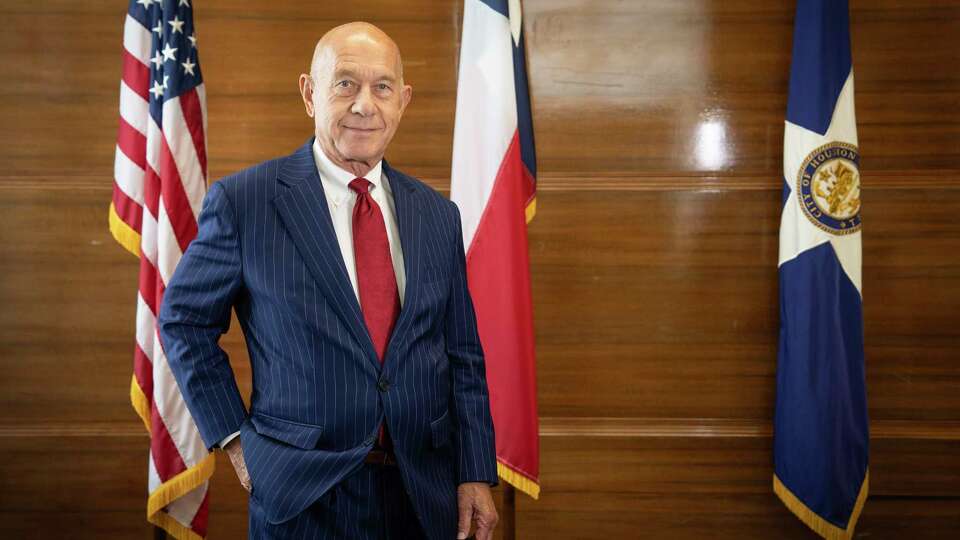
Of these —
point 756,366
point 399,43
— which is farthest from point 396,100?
point 756,366

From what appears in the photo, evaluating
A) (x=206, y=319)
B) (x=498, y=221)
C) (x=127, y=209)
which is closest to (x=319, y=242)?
(x=206, y=319)

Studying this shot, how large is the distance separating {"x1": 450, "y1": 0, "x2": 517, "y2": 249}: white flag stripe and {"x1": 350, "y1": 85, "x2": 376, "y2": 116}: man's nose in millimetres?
878

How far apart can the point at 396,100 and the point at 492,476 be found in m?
0.82

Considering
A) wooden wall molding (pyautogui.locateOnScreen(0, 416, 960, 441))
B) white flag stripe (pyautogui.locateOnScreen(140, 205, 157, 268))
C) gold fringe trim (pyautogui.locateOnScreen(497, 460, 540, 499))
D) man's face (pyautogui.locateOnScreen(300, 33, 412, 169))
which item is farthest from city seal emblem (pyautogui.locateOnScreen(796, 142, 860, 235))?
white flag stripe (pyautogui.locateOnScreen(140, 205, 157, 268))

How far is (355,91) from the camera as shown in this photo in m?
1.43

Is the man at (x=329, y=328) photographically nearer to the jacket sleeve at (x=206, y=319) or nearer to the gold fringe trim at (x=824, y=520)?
the jacket sleeve at (x=206, y=319)

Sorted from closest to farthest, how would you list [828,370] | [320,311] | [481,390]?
[320,311], [481,390], [828,370]

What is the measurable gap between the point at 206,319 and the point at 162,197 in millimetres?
977

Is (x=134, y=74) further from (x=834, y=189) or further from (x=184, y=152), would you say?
(x=834, y=189)

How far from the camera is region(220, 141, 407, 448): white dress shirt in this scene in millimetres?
→ 1425

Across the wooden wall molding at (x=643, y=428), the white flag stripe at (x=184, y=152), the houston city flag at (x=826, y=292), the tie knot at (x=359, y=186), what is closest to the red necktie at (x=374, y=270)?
the tie knot at (x=359, y=186)

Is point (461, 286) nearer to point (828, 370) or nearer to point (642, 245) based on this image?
point (642, 245)

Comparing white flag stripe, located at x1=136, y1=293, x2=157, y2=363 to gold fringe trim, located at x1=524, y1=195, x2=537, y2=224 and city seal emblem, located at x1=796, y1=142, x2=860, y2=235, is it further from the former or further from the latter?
city seal emblem, located at x1=796, y1=142, x2=860, y2=235

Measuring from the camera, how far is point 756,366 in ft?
8.69
